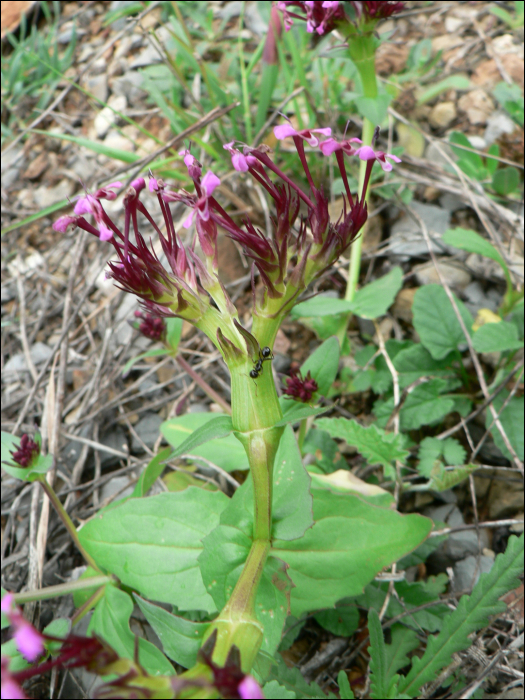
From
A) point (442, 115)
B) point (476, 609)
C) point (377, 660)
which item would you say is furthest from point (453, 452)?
point (442, 115)

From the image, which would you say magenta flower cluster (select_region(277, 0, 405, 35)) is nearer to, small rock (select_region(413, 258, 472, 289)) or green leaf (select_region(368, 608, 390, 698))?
small rock (select_region(413, 258, 472, 289))

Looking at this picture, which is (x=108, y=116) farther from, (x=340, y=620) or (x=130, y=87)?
(x=340, y=620)

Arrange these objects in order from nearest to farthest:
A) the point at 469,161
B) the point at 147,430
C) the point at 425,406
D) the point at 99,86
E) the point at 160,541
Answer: the point at 160,541, the point at 425,406, the point at 147,430, the point at 469,161, the point at 99,86

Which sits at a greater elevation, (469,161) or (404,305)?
(469,161)

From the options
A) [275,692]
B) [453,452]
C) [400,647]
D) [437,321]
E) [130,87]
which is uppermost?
[130,87]

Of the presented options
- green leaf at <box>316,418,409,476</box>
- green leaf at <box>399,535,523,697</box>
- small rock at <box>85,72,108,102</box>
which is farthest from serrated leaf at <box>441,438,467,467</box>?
small rock at <box>85,72,108,102</box>

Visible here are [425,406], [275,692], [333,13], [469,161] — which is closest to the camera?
[275,692]

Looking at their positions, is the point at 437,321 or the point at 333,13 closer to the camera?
the point at 333,13
